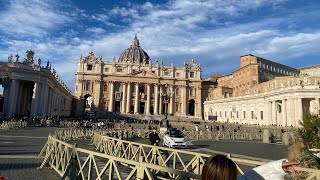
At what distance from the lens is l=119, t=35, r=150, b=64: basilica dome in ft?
344

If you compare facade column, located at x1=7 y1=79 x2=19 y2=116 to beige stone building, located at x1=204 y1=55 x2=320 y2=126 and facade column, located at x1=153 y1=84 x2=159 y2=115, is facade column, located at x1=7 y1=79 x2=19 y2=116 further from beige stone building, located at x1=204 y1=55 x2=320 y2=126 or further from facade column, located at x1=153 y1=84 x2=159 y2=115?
facade column, located at x1=153 y1=84 x2=159 y2=115

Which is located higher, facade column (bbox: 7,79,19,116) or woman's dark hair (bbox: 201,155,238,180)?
facade column (bbox: 7,79,19,116)

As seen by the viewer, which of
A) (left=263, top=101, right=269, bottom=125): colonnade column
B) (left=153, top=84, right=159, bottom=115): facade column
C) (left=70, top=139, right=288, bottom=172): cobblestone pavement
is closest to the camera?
(left=70, top=139, right=288, bottom=172): cobblestone pavement

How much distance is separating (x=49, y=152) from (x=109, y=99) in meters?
73.1

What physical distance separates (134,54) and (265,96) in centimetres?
6411

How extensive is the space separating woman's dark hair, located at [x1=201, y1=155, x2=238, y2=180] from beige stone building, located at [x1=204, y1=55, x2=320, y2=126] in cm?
2355

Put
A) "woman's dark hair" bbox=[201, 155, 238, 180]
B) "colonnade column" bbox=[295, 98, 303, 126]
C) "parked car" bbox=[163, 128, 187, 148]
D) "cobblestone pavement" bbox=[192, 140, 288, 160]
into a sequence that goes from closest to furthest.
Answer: "woman's dark hair" bbox=[201, 155, 238, 180]
"cobblestone pavement" bbox=[192, 140, 288, 160]
"parked car" bbox=[163, 128, 187, 148]
"colonnade column" bbox=[295, 98, 303, 126]

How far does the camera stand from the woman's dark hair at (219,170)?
7.00 feet

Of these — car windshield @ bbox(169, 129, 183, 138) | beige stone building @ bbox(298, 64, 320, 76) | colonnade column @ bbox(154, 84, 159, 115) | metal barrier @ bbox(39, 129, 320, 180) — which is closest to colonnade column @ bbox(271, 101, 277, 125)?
beige stone building @ bbox(298, 64, 320, 76)

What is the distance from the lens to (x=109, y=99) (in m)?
81.9

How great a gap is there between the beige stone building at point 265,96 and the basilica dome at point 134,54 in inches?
Answer: 1226

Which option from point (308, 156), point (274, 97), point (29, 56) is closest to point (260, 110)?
point (274, 97)

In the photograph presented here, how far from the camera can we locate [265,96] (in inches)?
2063

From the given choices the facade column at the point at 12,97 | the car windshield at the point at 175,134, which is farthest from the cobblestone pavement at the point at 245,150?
the facade column at the point at 12,97
